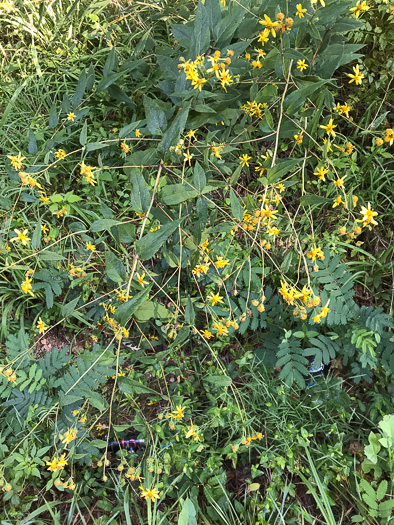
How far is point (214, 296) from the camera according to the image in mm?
1729

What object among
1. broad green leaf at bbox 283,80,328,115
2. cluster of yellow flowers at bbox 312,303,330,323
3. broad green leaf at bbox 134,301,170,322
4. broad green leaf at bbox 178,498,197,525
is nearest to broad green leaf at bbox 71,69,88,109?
broad green leaf at bbox 283,80,328,115

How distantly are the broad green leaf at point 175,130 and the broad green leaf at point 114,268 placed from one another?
0.47m

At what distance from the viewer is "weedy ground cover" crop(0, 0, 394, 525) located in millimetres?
1479

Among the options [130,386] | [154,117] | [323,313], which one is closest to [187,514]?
[130,386]

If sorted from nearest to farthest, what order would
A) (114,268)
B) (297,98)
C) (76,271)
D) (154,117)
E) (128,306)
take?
(128,306) → (114,268) → (297,98) → (154,117) → (76,271)

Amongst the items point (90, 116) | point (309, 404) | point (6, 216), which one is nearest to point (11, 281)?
point (6, 216)

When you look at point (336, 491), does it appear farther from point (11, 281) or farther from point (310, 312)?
point (11, 281)

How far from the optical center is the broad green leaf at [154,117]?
5.00 feet

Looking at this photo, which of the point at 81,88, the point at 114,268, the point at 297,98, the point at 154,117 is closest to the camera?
the point at 114,268

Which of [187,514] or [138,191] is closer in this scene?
[138,191]

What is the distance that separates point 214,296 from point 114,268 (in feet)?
2.04

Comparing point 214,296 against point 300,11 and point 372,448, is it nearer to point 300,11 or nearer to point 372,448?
point 372,448

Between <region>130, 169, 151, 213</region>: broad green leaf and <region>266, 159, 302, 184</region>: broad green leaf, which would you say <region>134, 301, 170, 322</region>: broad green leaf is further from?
<region>266, 159, 302, 184</region>: broad green leaf

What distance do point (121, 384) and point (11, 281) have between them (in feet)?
4.51
